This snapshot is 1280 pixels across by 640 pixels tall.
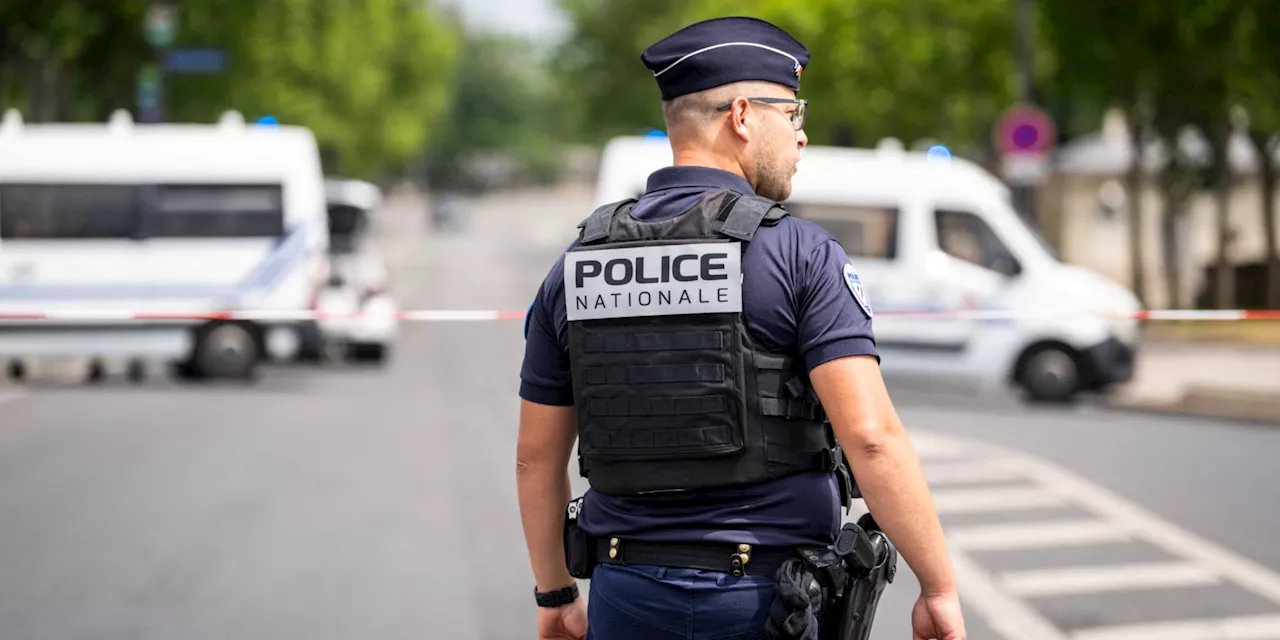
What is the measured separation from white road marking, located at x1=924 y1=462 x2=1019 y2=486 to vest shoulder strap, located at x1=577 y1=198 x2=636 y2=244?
7.76 metres

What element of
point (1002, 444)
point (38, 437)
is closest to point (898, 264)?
point (1002, 444)

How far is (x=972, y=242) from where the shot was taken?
50.7 ft


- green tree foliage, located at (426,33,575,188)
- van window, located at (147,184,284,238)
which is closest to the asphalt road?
van window, located at (147,184,284,238)

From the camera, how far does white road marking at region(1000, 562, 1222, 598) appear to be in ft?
24.5

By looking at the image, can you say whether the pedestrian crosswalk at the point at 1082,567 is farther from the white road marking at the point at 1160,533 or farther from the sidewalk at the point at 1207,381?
the sidewalk at the point at 1207,381

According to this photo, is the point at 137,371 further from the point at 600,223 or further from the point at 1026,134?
the point at 600,223

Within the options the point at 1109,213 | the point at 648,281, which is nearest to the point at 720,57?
the point at 648,281

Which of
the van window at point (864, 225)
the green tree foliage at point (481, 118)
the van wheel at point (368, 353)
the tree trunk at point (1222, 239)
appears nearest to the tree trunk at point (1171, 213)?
the tree trunk at point (1222, 239)

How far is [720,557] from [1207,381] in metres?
15.4

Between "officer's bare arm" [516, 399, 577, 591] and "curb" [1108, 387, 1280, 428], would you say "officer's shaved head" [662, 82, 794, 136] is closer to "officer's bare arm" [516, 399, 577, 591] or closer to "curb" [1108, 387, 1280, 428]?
"officer's bare arm" [516, 399, 577, 591]

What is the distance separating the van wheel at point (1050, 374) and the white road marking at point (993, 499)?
211 inches

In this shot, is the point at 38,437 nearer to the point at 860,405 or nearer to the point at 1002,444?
the point at 1002,444

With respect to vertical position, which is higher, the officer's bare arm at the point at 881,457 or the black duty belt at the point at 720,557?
the officer's bare arm at the point at 881,457

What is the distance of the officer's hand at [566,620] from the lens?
3.26m
